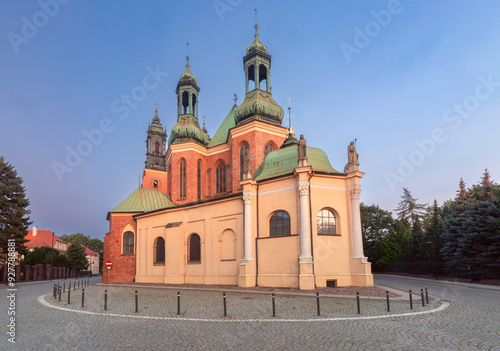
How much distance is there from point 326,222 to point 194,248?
11.4 meters

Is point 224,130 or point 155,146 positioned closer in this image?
point 224,130

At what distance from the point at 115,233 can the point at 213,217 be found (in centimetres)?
1226

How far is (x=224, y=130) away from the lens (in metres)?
41.7

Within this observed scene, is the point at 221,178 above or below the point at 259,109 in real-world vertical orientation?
below

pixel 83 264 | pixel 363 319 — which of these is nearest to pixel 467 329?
pixel 363 319

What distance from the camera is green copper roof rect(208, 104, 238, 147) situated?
133 ft

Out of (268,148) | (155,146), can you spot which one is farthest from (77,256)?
(268,148)

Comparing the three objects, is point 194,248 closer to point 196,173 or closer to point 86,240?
point 196,173

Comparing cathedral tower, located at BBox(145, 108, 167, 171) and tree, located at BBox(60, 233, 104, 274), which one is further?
tree, located at BBox(60, 233, 104, 274)

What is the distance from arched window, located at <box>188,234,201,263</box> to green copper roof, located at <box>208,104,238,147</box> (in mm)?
14255

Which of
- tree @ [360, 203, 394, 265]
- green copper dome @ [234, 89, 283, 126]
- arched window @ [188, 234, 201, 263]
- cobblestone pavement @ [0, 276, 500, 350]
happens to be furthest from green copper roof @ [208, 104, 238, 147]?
tree @ [360, 203, 394, 265]

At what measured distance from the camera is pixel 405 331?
8398mm

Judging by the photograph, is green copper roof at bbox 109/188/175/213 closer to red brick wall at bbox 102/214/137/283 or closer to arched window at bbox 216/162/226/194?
red brick wall at bbox 102/214/137/283

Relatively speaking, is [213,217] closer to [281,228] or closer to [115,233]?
[281,228]
